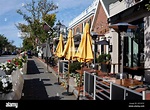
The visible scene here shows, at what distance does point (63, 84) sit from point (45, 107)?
16.4 ft

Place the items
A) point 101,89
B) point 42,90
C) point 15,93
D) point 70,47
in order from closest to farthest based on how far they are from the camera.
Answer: point 15,93
point 101,89
point 42,90
point 70,47

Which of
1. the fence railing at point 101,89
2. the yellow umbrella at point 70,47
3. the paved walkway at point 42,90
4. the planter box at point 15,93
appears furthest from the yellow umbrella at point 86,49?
the planter box at point 15,93

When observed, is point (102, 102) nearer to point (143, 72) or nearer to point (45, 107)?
point (45, 107)

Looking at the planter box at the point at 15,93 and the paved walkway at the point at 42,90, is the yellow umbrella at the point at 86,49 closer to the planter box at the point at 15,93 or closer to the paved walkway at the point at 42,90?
the paved walkway at the point at 42,90

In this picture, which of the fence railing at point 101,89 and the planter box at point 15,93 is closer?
the planter box at point 15,93

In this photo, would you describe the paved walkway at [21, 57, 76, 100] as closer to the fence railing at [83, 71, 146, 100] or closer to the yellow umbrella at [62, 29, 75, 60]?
the fence railing at [83, 71, 146, 100]

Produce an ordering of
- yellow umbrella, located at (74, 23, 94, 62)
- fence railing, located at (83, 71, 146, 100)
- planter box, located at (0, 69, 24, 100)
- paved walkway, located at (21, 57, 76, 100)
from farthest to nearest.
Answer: yellow umbrella, located at (74, 23, 94, 62) → paved walkway, located at (21, 57, 76, 100) → fence railing, located at (83, 71, 146, 100) → planter box, located at (0, 69, 24, 100)

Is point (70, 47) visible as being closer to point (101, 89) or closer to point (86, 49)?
point (86, 49)

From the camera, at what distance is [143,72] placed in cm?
757

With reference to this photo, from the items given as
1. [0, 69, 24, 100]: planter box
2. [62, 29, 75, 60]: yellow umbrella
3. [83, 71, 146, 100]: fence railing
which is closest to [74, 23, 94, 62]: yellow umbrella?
[83, 71, 146, 100]: fence railing

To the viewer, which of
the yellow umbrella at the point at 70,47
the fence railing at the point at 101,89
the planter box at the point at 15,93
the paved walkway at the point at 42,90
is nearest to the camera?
the planter box at the point at 15,93

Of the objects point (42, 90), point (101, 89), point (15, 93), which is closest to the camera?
point (15, 93)

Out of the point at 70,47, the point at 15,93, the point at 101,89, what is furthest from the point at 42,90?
the point at 15,93

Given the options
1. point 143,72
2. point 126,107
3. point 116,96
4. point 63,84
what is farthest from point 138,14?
point 126,107
